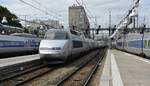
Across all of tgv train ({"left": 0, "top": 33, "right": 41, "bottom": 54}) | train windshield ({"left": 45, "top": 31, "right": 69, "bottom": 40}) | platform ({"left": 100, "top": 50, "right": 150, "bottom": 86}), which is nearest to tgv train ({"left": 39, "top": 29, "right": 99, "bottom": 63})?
train windshield ({"left": 45, "top": 31, "right": 69, "bottom": 40})

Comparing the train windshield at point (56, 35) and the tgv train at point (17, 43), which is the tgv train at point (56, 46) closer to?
the train windshield at point (56, 35)

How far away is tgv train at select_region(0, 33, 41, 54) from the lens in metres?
28.7

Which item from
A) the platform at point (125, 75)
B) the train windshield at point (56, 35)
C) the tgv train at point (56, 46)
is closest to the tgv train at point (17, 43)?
the train windshield at point (56, 35)

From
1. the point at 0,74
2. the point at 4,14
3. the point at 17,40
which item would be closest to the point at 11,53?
the point at 17,40

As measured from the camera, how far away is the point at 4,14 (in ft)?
288

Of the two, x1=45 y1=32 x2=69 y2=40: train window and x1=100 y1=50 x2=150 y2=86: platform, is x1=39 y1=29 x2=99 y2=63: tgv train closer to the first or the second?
x1=45 y1=32 x2=69 y2=40: train window

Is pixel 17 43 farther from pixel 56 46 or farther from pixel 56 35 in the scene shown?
pixel 56 46

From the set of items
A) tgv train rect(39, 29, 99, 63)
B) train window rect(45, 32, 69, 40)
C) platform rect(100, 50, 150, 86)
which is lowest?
platform rect(100, 50, 150, 86)

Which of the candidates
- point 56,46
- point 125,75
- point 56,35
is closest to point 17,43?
point 56,35

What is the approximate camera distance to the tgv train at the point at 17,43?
28.7 meters

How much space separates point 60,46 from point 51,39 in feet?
4.28

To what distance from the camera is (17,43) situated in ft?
108

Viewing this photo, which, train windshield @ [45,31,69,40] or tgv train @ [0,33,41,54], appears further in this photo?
tgv train @ [0,33,41,54]

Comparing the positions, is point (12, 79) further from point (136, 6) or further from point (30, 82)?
point (136, 6)
